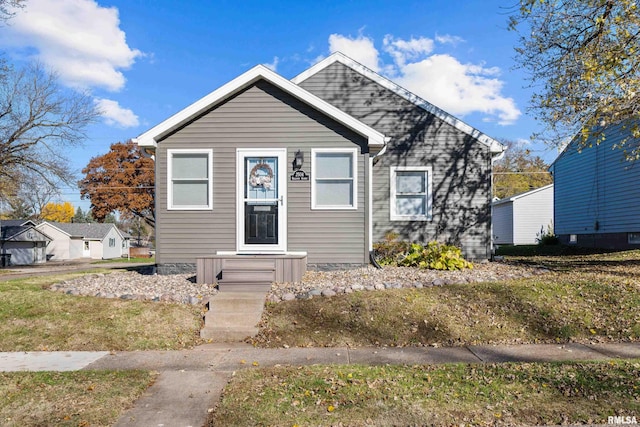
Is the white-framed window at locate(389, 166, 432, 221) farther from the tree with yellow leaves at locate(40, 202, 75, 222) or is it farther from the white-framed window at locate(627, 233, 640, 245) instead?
the tree with yellow leaves at locate(40, 202, 75, 222)

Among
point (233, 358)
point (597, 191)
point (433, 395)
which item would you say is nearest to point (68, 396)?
point (233, 358)

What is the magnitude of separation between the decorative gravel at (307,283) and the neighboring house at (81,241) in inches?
1590

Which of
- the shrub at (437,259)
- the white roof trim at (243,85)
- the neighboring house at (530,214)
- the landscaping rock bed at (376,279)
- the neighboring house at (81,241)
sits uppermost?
the white roof trim at (243,85)

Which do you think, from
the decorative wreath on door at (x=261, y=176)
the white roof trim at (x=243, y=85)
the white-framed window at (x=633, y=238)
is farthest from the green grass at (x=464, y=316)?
the white-framed window at (x=633, y=238)

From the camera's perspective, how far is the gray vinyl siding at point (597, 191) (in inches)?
679

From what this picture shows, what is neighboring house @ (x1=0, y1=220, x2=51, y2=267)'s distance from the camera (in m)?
37.3

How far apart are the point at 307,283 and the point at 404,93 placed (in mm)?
7208

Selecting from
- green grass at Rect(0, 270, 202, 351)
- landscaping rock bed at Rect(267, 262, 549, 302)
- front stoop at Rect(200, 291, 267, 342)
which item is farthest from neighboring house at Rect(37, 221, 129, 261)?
front stoop at Rect(200, 291, 267, 342)

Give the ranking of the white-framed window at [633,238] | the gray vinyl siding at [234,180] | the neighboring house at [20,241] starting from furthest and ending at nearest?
the neighboring house at [20,241] → the white-framed window at [633,238] → the gray vinyl siding at [234,180]

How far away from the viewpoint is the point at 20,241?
126 ft

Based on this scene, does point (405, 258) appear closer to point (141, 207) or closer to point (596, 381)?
point (596, 381)

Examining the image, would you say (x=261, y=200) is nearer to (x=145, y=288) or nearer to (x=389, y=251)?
(x=145, y=288)

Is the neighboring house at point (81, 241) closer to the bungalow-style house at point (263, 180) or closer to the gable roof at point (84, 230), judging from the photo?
the gable roof at point (84, 230)

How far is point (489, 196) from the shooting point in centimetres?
1290
